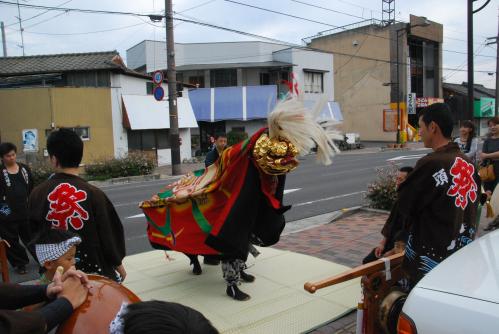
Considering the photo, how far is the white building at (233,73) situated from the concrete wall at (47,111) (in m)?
10.0

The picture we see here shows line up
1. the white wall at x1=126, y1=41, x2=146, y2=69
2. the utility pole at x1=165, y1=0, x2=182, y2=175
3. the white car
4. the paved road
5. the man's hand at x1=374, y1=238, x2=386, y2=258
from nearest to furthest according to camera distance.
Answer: the white car → the man's hand at x1=374, y1=238, x2=386, y2=258 → the paved road → the utility pole at x1=165, y1=0, x2=182, y2=175 → the white wall at x1=126, y1=41, x2=146, y2=69

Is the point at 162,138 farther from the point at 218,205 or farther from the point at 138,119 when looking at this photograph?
the point at 218,205

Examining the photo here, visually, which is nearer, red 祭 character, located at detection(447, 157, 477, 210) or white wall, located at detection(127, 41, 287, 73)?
red 祭 character, located at detection(447, 157, 477, 210)

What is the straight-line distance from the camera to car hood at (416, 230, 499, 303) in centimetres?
205

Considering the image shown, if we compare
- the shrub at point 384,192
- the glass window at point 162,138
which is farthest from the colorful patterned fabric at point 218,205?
the glass window at point 162,138

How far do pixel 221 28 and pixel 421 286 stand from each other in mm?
15772

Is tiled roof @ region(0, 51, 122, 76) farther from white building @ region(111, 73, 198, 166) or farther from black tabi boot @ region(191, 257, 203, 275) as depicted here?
black tabi boot @ region(191, 257, 203, 275)

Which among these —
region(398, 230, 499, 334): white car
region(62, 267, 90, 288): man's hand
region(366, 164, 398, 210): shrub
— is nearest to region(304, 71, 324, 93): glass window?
region(366, 164, 398, 210): shrub

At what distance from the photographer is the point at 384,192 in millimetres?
8016

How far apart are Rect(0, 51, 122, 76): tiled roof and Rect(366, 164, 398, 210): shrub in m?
15.3

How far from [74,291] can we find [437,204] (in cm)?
216

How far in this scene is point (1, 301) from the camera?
1992 mm

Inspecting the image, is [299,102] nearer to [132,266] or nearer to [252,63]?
[132,266]

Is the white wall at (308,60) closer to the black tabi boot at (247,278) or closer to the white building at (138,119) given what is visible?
the white building at (138,119)
